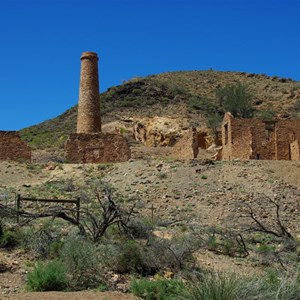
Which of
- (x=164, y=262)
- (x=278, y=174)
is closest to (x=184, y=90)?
(x=278, y=174)

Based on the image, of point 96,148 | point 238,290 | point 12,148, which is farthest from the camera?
point 12,148

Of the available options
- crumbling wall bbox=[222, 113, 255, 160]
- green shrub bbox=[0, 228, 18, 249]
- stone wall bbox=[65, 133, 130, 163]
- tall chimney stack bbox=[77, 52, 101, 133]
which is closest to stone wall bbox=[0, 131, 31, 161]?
stone wall bbox=[65, 133, 130, 163]

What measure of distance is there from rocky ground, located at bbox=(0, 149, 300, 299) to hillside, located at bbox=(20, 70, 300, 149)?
66.2 feet

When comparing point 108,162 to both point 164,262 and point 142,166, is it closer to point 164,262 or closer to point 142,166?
point 142,166

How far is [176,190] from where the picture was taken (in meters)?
21.5

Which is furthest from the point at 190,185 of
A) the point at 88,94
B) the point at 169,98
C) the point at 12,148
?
the point at 169,98

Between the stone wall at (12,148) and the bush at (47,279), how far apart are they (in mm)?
18484

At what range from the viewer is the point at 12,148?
27953 mm

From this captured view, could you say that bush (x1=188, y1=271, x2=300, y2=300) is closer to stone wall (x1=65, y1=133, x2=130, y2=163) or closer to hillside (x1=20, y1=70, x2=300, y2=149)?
stone wall (x1=65, y1=133, x2=130, y2=163)

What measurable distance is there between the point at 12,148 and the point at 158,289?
2037 cm

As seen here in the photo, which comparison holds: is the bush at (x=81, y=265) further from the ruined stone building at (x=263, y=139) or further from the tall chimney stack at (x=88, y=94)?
the tall chimney stack at (x=88, y=94)

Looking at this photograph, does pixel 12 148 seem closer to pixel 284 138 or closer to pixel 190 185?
pixel 190 185

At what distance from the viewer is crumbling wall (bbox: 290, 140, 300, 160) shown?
25969mm

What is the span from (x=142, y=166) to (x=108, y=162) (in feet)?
12.4
